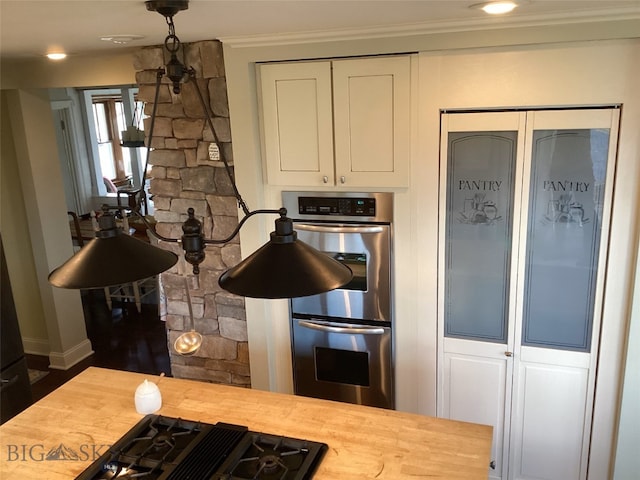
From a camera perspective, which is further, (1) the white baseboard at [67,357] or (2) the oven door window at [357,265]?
(1) the white baseboard at [67,357]

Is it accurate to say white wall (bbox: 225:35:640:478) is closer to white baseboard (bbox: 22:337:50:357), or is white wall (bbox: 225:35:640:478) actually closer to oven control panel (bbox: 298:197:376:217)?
oven control panel (bbox: 298:197:376:217)

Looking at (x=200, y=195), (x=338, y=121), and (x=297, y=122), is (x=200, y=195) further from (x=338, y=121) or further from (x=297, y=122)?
(x=338, y=121)

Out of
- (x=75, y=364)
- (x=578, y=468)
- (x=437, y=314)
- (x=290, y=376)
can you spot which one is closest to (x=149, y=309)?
(x=75, y=364)

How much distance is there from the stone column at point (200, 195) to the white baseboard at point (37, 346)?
5.98ft

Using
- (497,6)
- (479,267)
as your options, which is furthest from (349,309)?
(497,6)

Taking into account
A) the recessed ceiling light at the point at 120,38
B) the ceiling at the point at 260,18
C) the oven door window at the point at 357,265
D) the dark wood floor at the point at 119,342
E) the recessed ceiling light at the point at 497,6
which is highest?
the recessed ceiling light at the point at 120,38

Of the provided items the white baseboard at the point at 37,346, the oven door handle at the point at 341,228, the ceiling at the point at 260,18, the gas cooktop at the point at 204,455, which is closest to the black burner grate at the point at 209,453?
the gas cooktop at the point at 204,455

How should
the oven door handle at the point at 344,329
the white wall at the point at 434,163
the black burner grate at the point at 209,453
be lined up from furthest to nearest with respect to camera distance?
1. the oven door handle at the point at 344,329
2. the white wall at the point at 434,163
3. the black burner grate at the point at 209,453

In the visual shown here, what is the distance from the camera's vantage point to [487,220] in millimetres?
2734

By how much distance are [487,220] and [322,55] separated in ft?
3.86

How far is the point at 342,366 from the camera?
125 inches

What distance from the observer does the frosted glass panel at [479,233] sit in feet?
8.75

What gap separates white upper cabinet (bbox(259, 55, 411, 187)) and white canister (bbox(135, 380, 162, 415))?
4.27 feet

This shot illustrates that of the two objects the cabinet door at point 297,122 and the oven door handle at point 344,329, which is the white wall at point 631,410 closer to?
the oven door handle at point 344,329
